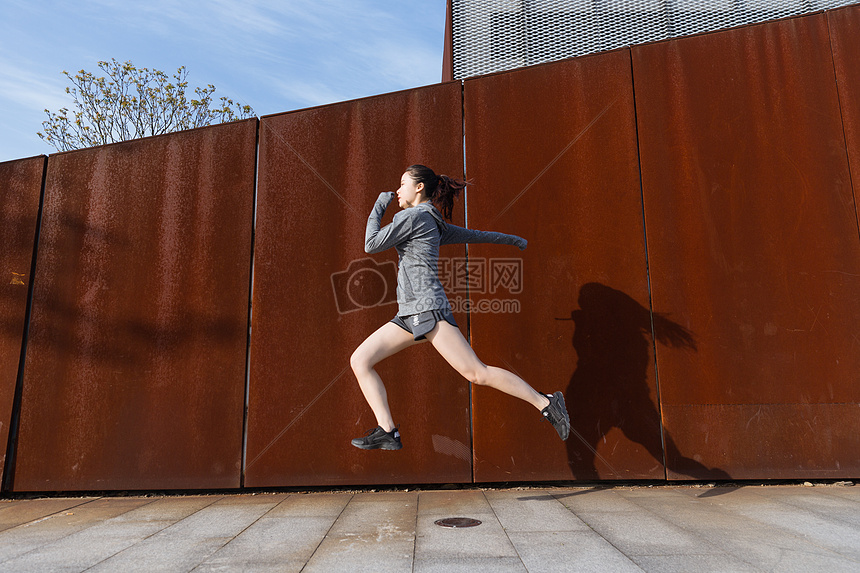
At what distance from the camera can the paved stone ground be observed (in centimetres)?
227

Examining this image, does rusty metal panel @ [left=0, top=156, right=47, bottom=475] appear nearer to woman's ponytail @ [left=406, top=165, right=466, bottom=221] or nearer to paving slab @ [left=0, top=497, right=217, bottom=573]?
paving slab @ [left=0, top=497, right=217, bottom=573]

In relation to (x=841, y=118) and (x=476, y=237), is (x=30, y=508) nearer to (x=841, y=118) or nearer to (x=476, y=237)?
(x=476, y=237)

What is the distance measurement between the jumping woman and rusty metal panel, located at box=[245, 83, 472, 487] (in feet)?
2.88

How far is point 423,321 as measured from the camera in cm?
324

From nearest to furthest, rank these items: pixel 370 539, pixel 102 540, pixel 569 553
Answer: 1. pixel 569 553
2. pixel 370 539
3. pixel 102 540

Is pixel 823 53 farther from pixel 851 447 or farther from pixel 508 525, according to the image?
pixel 508 525

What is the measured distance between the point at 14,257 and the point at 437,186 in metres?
3.88

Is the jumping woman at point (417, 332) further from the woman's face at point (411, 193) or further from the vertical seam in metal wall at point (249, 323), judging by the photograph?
the vertical seam in metal wall at point (249, 323)

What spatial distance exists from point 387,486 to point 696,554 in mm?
2365

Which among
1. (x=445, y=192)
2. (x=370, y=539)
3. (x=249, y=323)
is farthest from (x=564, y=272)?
(x=249, y=323)

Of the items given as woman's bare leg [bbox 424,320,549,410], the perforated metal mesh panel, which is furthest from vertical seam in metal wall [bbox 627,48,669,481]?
the perforated metal mesh panel

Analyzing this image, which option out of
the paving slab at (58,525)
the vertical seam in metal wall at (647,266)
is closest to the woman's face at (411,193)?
the vertical seam in metal wall at (647,266)

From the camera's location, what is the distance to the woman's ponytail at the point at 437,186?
11.8 ft

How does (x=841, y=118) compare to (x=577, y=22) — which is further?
(x=577, y=22)
